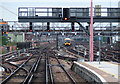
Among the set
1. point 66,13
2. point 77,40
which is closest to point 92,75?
point 66,13

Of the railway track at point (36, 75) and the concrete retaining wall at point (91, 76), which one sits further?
the railway track at point (36, 75)

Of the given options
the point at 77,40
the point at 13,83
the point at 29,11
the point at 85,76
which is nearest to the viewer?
the point at 13,83

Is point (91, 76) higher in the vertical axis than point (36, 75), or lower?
higher

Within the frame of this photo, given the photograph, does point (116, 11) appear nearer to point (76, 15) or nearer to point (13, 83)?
point (76, 15)

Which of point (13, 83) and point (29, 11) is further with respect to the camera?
point (29, 11)

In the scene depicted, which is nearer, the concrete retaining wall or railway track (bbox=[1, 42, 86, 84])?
the concrete retaining wall

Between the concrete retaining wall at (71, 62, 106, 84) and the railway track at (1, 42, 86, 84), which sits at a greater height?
the concrete retaining wall at (71, 62, 106, 84)

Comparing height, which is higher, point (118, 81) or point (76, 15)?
point (76, 15)

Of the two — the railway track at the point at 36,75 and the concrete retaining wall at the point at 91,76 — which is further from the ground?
the concrete retaining wall at the point at 91,76

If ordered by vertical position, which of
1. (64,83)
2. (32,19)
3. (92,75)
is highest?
(32,19)

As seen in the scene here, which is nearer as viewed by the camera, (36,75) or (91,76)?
(91,76)

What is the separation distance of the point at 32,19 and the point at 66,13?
14.8 ft

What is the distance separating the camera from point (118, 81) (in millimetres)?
9328

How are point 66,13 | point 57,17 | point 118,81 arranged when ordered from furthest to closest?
point 57,17 < point 66,13 < point 118,81
